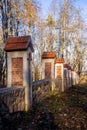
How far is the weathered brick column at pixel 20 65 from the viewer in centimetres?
855

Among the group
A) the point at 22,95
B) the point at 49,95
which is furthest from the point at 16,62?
the point at 49,95

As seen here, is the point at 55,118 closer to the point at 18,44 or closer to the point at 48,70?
the point at 18,44

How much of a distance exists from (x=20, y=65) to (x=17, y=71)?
238 mm

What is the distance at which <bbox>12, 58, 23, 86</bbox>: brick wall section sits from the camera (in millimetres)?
8648

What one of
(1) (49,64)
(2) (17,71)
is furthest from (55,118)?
(1) (49,64)

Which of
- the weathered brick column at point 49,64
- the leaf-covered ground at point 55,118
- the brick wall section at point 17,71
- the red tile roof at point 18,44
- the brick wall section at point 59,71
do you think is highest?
the red tile roof at point 18,44

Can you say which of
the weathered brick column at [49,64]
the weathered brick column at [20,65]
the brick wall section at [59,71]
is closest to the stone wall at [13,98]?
the weathered brick column at [20,65]

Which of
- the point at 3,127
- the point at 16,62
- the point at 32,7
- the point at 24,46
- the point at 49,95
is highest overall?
the point at 32,7

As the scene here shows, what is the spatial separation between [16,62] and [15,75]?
1.50 feet

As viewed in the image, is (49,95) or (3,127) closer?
(3,127)

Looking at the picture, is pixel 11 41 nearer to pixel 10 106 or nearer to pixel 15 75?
pixel 15 75

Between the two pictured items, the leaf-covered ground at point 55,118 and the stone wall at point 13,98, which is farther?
the stone wall at point 13,98

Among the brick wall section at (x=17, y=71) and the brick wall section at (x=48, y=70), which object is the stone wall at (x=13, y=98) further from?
the brick wall section at (x=48, y=70)

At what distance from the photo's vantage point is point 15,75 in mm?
8711
